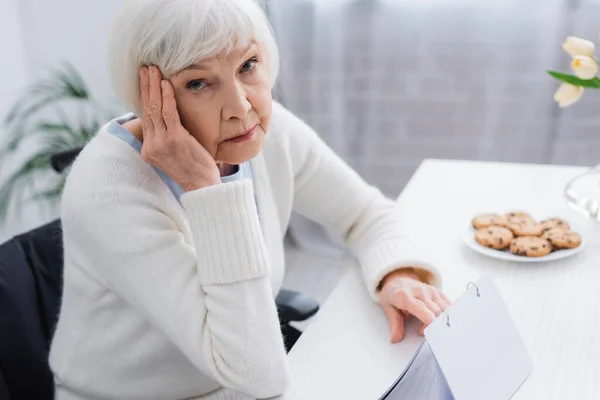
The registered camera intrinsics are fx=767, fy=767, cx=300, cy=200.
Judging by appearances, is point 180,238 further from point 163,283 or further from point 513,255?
point 513,255

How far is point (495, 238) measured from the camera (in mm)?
1246

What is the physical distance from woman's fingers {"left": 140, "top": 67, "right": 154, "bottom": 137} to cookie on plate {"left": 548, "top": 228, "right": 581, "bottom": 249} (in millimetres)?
661

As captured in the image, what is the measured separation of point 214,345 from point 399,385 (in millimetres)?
369

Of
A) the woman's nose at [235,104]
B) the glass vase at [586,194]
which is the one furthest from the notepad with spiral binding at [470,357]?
the glass vase at [586,194]

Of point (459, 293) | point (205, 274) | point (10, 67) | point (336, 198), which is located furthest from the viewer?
point (10, 67)

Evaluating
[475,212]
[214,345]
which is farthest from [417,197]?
[214,345]

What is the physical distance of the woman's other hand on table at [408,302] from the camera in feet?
3.40

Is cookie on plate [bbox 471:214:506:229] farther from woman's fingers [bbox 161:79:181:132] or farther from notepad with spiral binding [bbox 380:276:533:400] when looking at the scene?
woman's fingers [bbox 161:79:181:132]

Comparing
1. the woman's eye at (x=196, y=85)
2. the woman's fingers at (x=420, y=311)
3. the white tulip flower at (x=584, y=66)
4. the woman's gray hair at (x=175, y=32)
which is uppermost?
the woman's gray hair at (x=175, y=32)

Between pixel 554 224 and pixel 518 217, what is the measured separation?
6 cm

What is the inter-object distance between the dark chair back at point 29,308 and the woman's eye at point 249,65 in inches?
16.8

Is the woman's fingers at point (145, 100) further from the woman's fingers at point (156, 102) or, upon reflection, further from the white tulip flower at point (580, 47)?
the white tulip flower at point (580, 47)

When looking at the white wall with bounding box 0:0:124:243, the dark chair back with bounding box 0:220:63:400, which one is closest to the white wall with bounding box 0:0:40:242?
the white wall with bounding box 0:0:124:243

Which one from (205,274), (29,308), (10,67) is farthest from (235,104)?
(10,67)
